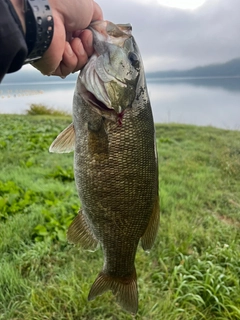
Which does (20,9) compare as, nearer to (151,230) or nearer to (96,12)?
(96,12)

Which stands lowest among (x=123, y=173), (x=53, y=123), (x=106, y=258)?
(x=53, y=123)

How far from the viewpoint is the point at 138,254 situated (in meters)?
3.38

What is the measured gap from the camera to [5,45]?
1.17 meters

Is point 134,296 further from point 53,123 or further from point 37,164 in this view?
point 53,123

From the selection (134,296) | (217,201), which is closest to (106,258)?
(134,296)

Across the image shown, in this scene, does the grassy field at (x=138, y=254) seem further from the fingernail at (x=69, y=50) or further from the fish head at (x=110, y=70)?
the fingernail at (x=69, y=50)

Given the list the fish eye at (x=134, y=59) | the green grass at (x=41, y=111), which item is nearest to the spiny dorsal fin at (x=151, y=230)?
the fish eye at (x=134, y=59)

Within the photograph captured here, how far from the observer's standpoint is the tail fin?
6.07 feet

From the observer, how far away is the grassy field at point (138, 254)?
8.84ft

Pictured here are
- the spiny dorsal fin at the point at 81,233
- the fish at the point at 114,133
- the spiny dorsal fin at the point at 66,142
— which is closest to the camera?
the fish at the point at 114,133

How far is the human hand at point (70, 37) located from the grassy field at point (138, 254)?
1.81 m

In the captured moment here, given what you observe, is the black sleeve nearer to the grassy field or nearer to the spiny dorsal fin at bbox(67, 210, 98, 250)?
the spiny dorsal fin at bbox(67, 210, 98, 250)

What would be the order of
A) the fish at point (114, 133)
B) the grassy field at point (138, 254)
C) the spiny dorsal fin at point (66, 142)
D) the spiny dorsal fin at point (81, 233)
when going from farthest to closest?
the grassy field at point (138, 254)
the spiny dorsal fin at point (81, 233)
the spiny dorsal fin at point (66, 142)
the fish at point (114, 133)

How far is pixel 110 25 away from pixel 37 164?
491 cm
